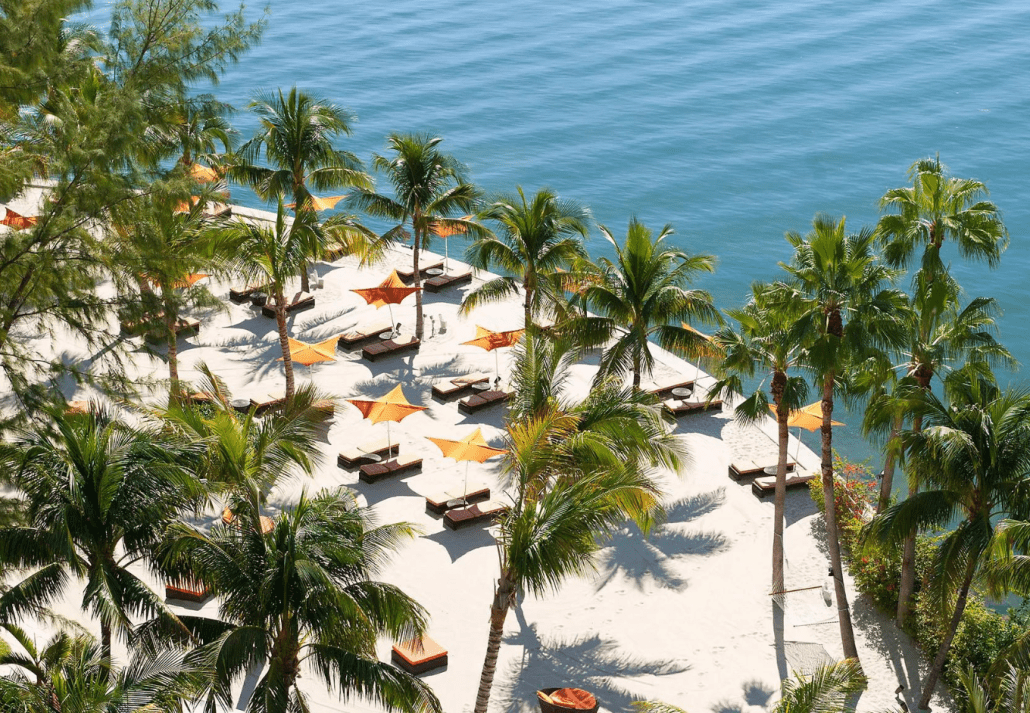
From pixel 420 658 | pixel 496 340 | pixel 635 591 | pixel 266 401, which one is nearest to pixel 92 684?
pixel 420 658

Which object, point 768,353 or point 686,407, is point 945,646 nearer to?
point 768,353

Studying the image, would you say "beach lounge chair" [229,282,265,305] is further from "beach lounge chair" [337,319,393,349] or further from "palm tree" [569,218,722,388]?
"palm tree" [569,218,722,388]

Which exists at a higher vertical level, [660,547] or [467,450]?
[467,450]

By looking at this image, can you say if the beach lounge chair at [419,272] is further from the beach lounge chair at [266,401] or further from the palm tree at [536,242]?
the beach lounge chair at [266,401]

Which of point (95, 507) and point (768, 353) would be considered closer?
point (95, 507)

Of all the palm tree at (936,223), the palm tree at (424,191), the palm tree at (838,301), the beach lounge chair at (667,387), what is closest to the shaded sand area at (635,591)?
the beach lounge chair at (667,387)

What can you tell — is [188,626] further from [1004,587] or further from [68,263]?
[1004,587]

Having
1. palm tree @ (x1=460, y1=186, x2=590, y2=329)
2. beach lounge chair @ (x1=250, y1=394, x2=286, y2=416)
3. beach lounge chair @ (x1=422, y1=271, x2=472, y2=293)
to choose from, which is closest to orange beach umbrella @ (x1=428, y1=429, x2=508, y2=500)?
palm tree @ (x1=460, y1=186, x2=590, y2=329)
